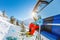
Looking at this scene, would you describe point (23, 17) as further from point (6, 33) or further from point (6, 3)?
point (6, 33)

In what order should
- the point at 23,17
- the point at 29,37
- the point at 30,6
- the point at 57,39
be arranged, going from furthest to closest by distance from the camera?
1. the point at 23,17
2. the point at 30,6
3. the point at 29,37
4. the point at 57,39

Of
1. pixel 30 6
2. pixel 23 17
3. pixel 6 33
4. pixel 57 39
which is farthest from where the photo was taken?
pixel 23 17

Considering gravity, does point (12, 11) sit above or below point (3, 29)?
above

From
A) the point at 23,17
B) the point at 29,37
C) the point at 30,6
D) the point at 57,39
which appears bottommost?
the point at 29,37

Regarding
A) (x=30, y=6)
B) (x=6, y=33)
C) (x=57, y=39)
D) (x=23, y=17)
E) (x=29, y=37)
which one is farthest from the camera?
(x=23, y=17)

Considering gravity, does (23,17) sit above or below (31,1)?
below

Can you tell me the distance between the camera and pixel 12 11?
13.5 feet

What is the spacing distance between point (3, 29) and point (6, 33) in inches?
7.8

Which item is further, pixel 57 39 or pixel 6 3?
pixel 6 3

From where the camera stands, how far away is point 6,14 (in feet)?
13.4

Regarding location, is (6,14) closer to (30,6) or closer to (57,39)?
(30,6)

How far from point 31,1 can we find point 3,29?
1.19 meters

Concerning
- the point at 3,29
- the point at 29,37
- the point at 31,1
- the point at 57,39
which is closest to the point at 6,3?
the point at 31,1

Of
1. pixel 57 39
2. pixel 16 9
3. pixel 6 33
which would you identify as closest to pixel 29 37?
pixel 6 33
